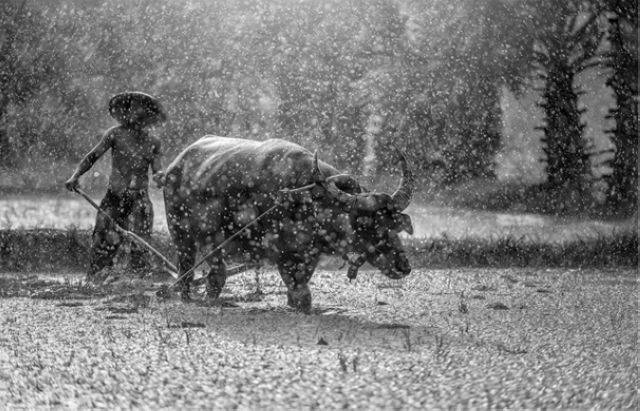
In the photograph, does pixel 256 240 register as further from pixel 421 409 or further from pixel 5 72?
pixel 5 72

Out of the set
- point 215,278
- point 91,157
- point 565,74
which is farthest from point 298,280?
point 565,74

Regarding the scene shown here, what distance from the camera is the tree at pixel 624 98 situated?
20.2 m

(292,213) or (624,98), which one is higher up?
(624,98)

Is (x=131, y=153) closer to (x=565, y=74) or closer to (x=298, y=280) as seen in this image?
(x=298, y=280)

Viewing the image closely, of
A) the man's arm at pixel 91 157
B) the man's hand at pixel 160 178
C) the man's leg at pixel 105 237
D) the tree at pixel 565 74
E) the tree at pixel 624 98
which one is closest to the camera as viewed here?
the man's hand at pixel 160 178

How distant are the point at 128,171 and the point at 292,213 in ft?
10.9

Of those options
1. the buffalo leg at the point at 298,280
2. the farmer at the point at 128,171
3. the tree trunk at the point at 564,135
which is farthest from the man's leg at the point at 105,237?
the tree trunk at the point at 564,135

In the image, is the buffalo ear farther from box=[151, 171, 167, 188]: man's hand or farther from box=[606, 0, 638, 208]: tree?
box=[606, 0, 638, 208]: tree

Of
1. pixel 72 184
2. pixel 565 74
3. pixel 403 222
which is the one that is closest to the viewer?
pixel 403 222

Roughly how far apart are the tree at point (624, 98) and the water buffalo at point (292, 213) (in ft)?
41.2

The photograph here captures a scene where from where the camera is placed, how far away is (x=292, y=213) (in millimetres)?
9125

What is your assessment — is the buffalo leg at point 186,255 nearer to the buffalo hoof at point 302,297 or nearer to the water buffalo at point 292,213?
the water buffalo at point 292,213

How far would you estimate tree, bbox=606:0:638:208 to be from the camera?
20.2 m

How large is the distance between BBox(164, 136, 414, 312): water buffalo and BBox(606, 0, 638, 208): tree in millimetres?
12562
